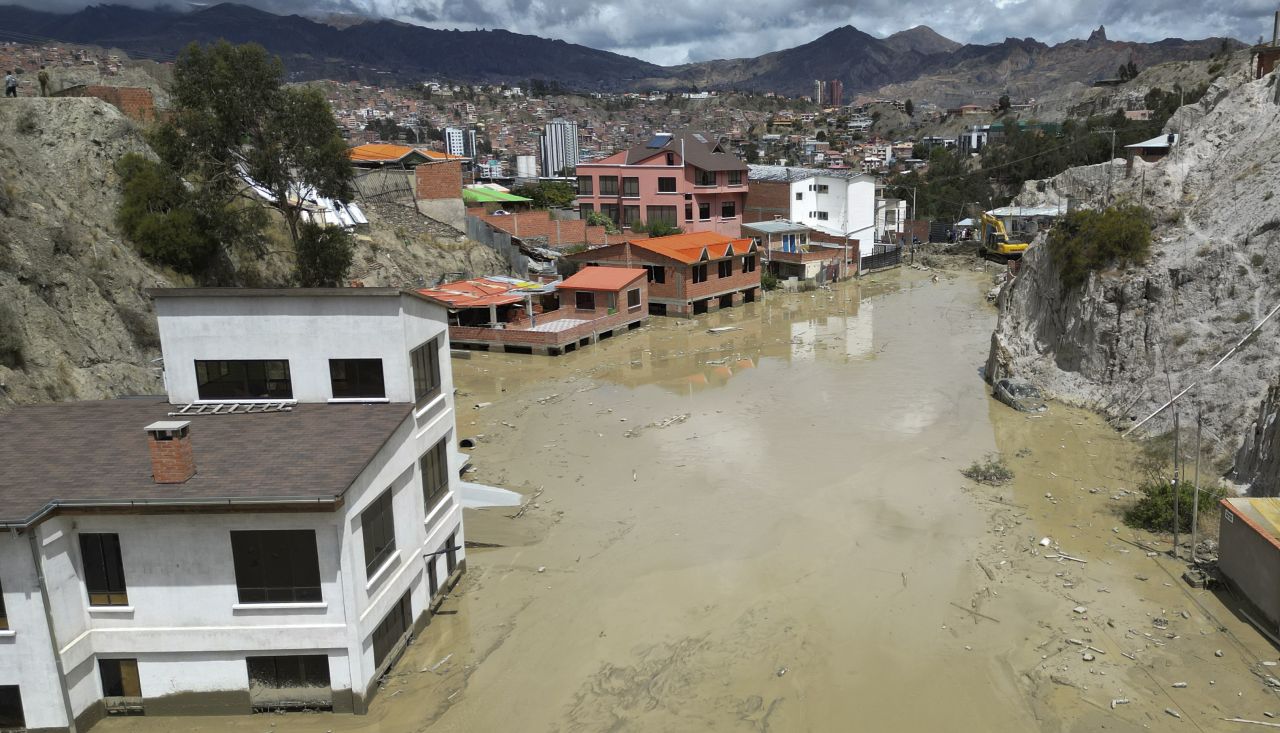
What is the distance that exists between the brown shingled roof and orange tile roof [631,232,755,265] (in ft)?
111

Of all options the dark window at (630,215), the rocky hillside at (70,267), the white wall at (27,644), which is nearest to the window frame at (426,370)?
the white wall at (27,644)

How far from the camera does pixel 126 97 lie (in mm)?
38969

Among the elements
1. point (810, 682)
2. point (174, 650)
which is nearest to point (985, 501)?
point (810, 682)

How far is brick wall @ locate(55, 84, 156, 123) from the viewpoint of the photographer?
3805 centimetres

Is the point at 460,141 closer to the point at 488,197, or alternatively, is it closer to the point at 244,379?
the point at 488,197

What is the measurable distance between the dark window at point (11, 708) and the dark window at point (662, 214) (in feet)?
171

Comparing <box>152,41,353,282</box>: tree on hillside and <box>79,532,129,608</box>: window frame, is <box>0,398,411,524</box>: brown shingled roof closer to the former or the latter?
<box>79,532,129,608</box>: window frame

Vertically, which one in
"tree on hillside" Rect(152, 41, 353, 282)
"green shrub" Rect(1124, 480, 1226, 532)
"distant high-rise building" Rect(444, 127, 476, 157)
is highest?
"distant high-rise building" Rect(444, 127, 476, 157)

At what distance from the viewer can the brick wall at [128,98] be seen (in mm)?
38053

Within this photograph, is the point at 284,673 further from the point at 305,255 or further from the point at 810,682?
the point at 305,255

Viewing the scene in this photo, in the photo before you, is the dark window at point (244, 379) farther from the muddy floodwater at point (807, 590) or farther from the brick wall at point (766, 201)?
the brick wall at point (766, 201)

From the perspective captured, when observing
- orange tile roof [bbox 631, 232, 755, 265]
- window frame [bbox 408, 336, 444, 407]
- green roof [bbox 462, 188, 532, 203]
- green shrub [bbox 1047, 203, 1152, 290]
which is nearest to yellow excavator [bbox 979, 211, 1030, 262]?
orange tile roof [bbox 631, 232, 755, 265]

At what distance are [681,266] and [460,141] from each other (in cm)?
14611

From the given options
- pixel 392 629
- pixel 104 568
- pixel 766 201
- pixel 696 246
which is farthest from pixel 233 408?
pixel 766 201
